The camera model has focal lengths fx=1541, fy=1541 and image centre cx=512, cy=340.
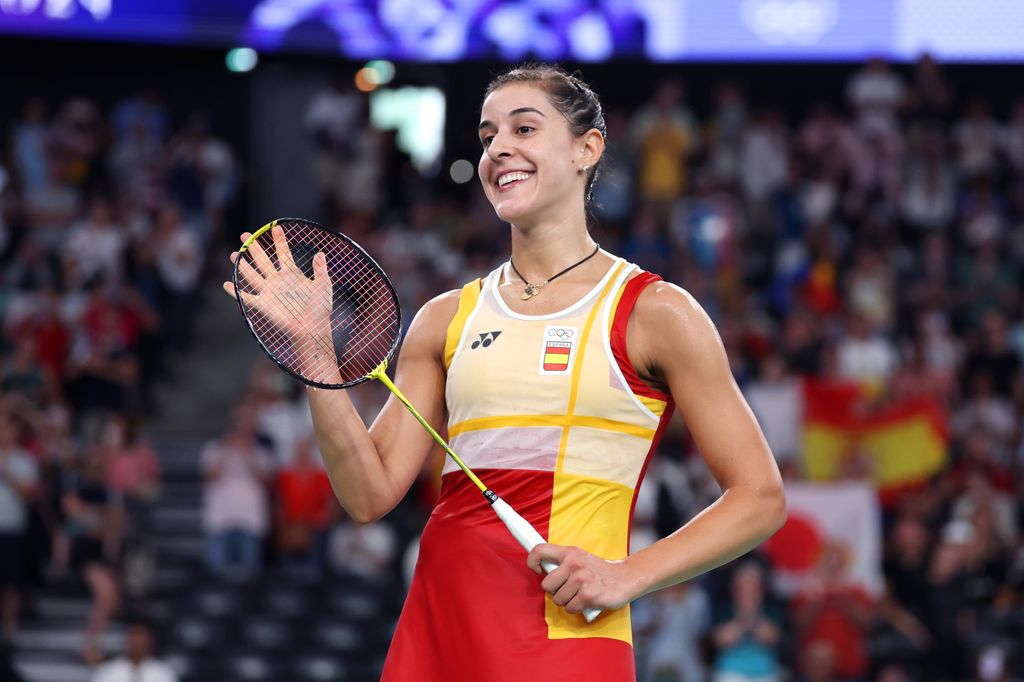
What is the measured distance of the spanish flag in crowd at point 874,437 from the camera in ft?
38.2

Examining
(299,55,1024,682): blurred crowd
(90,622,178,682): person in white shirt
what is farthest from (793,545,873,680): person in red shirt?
(90,622,178,682): person in white shirt

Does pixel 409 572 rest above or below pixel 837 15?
below

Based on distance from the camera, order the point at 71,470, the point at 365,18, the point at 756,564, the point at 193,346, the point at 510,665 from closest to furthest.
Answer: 1. the point at 510,665
2. the point at 756,564
3. the point at 71,470
4. the point at 365,18
5. the point at 193,346

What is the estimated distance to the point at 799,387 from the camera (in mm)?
11789

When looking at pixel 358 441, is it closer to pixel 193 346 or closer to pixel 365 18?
pixel 365 18

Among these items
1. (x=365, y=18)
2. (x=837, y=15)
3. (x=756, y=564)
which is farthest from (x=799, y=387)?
(x=365, y=18)

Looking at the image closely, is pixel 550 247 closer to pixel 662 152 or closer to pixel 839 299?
pixel 839 299

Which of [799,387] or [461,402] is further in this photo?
[799,387]

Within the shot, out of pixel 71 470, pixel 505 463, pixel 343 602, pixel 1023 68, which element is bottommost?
pixel 343 602

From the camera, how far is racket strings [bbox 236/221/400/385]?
133 inches

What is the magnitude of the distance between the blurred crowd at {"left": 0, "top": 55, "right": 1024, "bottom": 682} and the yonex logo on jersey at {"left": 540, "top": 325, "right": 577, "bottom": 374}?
672cm

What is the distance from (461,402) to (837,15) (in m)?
10.5

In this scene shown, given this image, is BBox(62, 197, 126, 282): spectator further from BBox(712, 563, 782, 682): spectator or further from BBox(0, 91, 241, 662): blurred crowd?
BBox(712, 563, 782, 682): spectator

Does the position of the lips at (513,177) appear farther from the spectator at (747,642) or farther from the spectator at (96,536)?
the spectator at (96,536)
